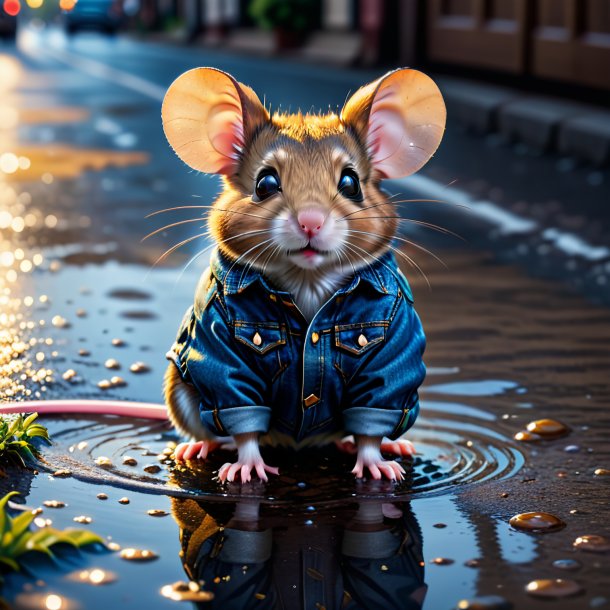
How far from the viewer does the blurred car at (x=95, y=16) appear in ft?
140

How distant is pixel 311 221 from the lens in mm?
2943

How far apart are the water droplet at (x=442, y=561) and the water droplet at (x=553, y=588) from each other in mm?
204

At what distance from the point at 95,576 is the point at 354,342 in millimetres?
941

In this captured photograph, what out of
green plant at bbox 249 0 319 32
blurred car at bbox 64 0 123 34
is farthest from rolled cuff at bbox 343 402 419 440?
blurred car at bbox 64 0 123 34

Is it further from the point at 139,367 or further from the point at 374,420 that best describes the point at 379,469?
the point at 139,367

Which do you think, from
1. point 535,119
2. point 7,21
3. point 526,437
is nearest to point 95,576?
point 526,437

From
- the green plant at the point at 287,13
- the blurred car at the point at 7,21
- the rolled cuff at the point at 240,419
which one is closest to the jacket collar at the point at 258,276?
the rolled cuff at the point at 240,419

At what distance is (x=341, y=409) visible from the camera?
330 cm

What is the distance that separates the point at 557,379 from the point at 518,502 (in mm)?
1296

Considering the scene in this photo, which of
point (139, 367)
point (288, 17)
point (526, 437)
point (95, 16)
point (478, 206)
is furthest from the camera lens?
point (95, 16)

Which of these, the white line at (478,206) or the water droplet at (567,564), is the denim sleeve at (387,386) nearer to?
the water droplet at (567,564)

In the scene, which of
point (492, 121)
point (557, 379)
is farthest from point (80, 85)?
point (557, 379)

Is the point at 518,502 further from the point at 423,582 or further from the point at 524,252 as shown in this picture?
the point at 524,252

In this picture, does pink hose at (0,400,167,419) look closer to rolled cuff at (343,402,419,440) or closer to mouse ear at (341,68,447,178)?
rolled cuff at (343,402,419,440)
